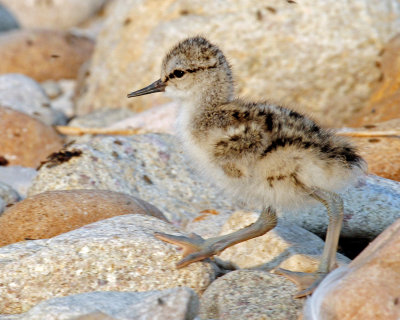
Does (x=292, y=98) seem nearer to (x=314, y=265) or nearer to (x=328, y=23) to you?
(x=328, y=23)

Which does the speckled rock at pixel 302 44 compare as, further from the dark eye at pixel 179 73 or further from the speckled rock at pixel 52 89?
the dark eye at pixel 179 73

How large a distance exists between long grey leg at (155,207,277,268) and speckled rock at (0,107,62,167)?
2.86 meters

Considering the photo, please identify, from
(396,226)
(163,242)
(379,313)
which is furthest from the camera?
(163,242)

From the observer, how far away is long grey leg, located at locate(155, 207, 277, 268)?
3.93 meters

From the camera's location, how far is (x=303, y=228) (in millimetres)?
4727

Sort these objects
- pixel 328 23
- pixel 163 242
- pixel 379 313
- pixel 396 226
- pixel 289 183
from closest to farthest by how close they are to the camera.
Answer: pixel 379 313, pixel 396 226, pixel 289 183, pixel 163 242, pixel 328 23

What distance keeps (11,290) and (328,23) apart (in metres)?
4.76

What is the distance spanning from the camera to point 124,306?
128 inches

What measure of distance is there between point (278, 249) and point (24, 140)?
3.14 metres

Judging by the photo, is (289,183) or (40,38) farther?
(40,38)

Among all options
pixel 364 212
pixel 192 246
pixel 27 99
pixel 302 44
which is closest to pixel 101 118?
pixel 27 99

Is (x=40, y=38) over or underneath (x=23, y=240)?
over

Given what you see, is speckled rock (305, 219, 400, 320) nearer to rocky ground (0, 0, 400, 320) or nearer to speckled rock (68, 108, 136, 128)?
rocky ground (0, 0, 400, 320)

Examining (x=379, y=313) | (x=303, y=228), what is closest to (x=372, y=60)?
(x=303, y=228)
